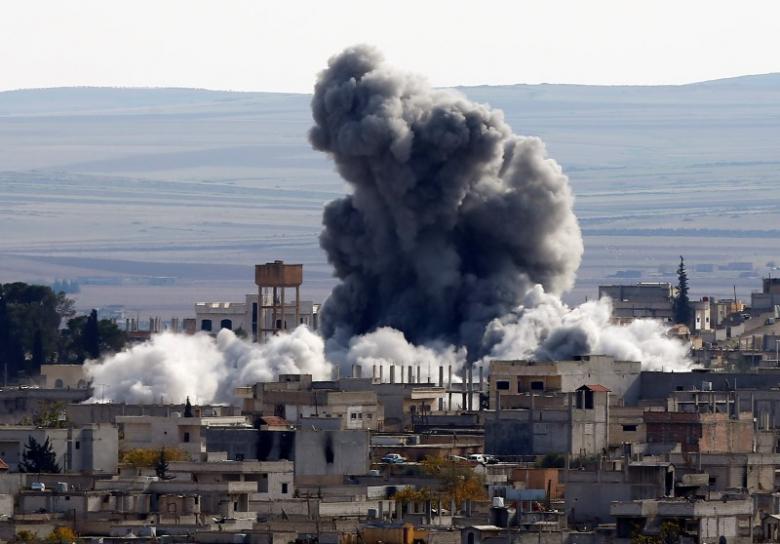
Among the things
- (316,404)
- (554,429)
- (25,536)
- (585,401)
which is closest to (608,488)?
(25,536)

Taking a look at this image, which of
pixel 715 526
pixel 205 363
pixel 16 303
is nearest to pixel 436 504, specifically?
pixel 715 526

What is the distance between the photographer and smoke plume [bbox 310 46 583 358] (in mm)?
114938

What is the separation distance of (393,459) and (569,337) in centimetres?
3306

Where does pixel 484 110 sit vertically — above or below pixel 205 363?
above

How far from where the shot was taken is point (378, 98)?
115438 mm

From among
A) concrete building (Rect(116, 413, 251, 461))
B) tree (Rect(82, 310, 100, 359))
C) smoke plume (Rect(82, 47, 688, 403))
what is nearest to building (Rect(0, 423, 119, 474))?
concrete building (Rect(116, 413, 251, 461))

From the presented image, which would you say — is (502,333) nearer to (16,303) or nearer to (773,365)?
(773,365)

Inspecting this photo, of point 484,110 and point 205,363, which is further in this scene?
point 484,110

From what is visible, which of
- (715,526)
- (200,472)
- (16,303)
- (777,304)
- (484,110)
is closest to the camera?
(715,526)

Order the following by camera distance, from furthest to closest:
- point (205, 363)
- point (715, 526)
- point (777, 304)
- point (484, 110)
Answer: point (777, 304)
point (484, 110)
point (205, 363)
point (715, 526)

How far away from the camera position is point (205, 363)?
109375 mm

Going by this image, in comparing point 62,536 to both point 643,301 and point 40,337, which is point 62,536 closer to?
point 40,337

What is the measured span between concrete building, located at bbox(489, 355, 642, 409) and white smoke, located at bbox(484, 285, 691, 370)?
376cm

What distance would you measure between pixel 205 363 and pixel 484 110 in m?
15.1
